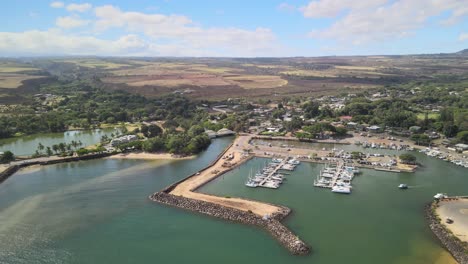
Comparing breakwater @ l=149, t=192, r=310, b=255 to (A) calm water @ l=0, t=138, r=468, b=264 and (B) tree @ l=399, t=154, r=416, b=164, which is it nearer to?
(A) calm water @ l=0, t=138, r=468, b=264

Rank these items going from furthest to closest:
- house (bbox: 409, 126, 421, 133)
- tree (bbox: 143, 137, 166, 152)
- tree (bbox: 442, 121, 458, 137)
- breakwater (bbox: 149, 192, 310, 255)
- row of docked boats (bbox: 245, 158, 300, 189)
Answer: house (bbox: 409, 126, 421, 133) < tree (bbox: 442, 121, 458, 137) < tree (bbox: 143, 137, 166, 152) < row of docked boats (bbox: 245, 158, 300, 189) < breakwater (bbox: 149, 192, 310, 255)

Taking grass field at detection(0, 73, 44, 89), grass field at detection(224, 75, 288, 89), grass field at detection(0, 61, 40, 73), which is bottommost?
grass field at detection(224, 75, 288, 89)

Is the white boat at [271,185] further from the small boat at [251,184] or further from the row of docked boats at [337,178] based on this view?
the row of docked boats at [337,178]

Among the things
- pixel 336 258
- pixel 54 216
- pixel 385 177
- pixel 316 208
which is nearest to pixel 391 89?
pixel 385 177

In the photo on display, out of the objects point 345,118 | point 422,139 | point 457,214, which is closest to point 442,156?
point 422,139

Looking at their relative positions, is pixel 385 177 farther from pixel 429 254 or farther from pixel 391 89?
pixel 391 89

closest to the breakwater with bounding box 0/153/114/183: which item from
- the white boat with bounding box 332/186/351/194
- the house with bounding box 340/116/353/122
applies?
the white boat with bounding box 332/186/351/194

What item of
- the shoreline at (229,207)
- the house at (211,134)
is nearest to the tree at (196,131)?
the house at (211,134)
